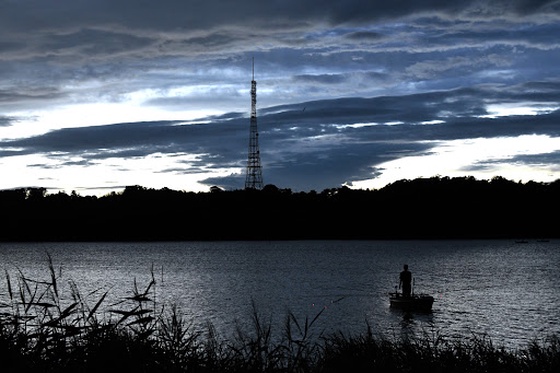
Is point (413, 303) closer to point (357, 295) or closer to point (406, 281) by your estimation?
point (406, 281)

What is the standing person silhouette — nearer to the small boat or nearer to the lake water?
the small boat

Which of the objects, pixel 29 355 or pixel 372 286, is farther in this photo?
pixel 372 286

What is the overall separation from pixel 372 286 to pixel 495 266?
140 feet

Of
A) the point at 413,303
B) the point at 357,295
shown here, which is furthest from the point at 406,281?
the point at 357,295

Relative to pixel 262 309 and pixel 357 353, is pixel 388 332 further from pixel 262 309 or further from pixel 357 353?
pixel 357 353

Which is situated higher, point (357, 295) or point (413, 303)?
point (413, 303)

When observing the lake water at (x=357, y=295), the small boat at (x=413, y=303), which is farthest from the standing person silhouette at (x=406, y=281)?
the lake water at (x=357, y=295)

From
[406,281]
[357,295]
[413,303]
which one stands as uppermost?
[406,281]

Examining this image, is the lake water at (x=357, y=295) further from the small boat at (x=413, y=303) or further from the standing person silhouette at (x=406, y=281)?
the standing person silhouette at (x=406, y=281)

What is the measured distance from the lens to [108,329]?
9070mm

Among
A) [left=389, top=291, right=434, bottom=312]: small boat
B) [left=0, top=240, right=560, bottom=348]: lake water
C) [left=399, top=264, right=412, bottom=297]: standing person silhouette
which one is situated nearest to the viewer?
[left=0, top=240, right=560, bottom=348]: lake water

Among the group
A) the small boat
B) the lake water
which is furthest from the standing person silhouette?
the lake water

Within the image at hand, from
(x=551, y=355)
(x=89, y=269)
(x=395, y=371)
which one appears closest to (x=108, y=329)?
(x=395, y=371)

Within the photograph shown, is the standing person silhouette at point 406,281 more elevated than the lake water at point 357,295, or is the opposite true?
the standing person silhouette at point 406,281
